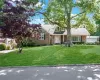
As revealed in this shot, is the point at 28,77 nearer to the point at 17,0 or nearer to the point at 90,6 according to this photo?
the point at 17,0

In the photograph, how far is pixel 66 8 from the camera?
34.2 metres

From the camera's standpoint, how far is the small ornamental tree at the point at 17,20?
18953mm

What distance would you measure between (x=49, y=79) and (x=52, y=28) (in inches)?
1535

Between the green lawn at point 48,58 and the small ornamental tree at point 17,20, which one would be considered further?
the small ornamental tree at point 17,20

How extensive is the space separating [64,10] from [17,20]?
1739 centimetres

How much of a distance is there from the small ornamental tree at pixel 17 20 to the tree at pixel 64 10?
10.8m

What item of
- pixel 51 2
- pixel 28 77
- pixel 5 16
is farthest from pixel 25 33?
pixel 51 2

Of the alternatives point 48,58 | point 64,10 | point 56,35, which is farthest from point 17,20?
point 56,35

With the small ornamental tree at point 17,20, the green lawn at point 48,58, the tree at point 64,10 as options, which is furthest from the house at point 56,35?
the green lawn at point 48,58

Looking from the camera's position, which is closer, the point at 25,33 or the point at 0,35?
the point at 25,33

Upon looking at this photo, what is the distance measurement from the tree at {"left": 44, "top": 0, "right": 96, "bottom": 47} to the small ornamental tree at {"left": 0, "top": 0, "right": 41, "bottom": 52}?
35.5ft

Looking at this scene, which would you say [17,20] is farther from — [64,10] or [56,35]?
[56,35]

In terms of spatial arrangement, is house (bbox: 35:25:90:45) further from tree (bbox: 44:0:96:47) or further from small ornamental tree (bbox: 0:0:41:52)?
small ornamental tree (bbox: 0:0:41:52)

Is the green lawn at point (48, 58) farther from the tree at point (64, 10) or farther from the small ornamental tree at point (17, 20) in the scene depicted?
the tree at point (64, 10)
